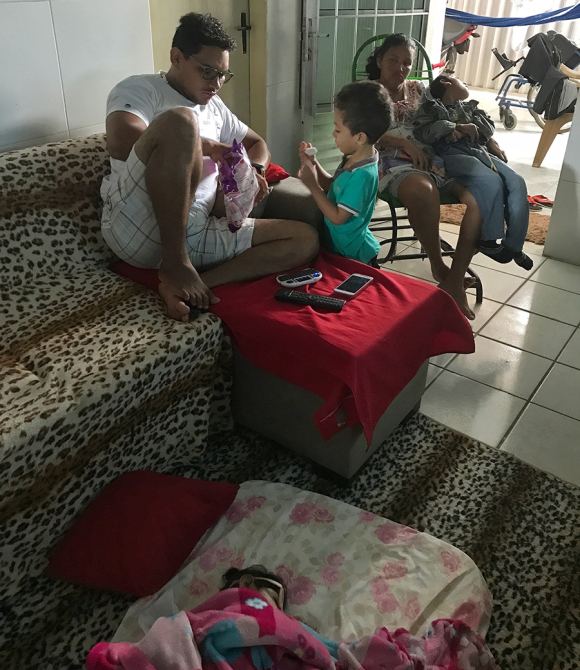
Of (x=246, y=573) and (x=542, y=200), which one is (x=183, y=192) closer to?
(x=246, y=573)

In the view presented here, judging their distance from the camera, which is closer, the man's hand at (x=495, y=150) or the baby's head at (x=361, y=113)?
the baby's head at (x=361, y=113)

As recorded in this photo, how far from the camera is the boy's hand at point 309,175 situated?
2053mm

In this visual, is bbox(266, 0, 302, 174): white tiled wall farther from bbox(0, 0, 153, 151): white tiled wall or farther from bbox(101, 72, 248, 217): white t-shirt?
bbox(101, 72, 248, 217): white t-shirt

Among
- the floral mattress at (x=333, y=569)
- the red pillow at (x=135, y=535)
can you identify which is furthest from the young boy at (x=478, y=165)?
the red pillow at (x=135, y=535)

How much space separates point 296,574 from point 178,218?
3.41 feet

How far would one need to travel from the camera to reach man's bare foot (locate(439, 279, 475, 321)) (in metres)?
2.63

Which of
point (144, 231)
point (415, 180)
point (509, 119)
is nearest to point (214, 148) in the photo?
point (144, 231)

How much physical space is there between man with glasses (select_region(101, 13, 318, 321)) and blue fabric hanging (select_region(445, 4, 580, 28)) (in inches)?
181

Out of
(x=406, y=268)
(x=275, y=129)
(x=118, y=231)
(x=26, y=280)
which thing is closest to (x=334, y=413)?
(x=118, y=231)

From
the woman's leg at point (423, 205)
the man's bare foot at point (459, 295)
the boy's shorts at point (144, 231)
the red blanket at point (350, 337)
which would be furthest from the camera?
the man's bare foot at point (459, 295)

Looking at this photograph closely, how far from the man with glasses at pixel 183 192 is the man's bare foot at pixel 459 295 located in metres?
0.85

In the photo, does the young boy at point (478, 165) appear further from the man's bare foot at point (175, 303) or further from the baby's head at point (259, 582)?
the baby's head at point (259, 582)

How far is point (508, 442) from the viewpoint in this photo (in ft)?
6.36

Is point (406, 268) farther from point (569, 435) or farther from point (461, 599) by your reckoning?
point (461, 599)
